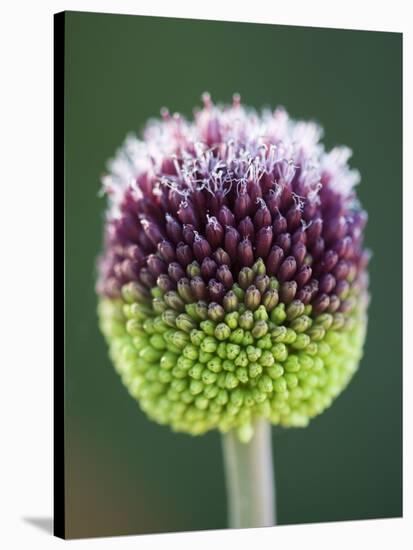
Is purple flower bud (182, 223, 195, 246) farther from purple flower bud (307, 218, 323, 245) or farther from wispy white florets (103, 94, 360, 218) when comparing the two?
purple flower bud (307, 218, 323, 245)

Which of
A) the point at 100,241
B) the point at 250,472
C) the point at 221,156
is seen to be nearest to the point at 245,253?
the point at 221,156

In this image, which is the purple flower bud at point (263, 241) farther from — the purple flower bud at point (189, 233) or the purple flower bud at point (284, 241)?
the purple flower bud at point (189, 233)

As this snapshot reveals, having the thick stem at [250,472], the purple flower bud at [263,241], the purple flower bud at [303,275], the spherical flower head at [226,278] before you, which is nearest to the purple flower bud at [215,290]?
the spherical flower head at [226,278]

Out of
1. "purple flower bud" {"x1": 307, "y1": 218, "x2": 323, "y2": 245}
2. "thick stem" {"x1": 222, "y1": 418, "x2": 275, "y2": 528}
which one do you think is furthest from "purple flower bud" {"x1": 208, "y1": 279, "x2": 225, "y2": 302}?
"thick stem" {"x1": 222, "y1": 418, "x2": 275, "y2": 528}

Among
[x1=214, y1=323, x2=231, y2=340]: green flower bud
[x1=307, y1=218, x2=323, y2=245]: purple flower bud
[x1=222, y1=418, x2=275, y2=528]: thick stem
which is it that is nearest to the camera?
[x1=214, y1=323, x2=231, y2=340]: green flower bud

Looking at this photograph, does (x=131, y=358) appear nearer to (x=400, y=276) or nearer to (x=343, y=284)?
(x=343, y=284)

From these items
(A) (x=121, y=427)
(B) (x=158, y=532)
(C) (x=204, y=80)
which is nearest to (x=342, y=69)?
(C) (x=204, y=80)
